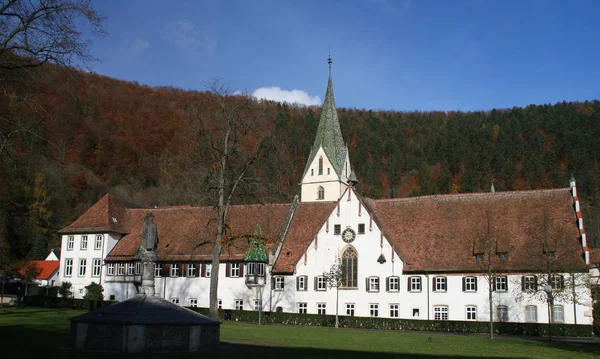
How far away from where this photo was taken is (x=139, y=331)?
20.5 m

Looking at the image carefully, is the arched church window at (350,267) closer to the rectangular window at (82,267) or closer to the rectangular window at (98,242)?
the rectangular window at (98,242)

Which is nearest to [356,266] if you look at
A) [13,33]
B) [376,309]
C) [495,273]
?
[376,309]

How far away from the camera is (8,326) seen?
28.7 meters

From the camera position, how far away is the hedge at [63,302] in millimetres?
48844

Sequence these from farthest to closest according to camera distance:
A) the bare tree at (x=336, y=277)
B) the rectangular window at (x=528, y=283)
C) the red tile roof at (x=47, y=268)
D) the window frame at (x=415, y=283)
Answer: the red tile roof at (x=47, y=268)
the window frame at (x=415, y=283)
the bare tree at (x=336, y=277)
the rectangular window at (x=528, y=283)

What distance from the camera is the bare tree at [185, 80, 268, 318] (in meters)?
38.0

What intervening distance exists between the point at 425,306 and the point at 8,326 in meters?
28.2

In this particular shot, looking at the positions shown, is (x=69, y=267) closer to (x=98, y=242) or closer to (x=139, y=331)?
(x=98, y=242)

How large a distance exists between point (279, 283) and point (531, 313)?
19.0 meters

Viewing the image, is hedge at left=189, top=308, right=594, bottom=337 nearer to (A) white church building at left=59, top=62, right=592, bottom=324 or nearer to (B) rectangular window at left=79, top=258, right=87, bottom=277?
(A) white church building at left=59, top=62, right=592, bottom=324

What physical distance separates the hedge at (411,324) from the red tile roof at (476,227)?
396 cm

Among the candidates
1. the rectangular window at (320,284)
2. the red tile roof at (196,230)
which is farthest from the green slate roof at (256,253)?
the rectangular window at (320,284)

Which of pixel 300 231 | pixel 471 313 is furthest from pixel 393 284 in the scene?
pixel 300 231

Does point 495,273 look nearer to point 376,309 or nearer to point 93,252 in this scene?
point 376,309
